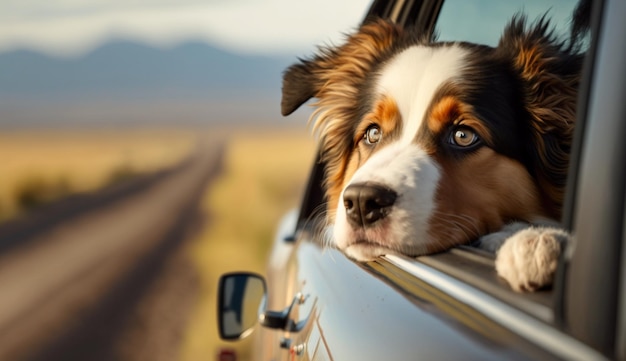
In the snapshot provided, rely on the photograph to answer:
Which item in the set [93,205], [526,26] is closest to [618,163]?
[526,26]

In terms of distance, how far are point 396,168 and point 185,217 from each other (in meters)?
18.1

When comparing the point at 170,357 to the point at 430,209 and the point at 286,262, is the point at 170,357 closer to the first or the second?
the point at 286,262

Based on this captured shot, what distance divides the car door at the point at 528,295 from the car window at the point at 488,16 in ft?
0.06

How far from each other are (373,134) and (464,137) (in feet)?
1.42

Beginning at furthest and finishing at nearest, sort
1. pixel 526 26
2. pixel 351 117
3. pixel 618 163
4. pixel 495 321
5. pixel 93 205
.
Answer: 1. pixel 93 205
2. pixel 351 117
3. pixel 526 26
4. pixel 495 321
5. pixel 618 163

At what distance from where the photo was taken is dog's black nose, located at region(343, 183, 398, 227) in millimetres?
2691

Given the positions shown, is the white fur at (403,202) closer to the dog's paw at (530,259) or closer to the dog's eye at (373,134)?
the dog's eye at (373,134)

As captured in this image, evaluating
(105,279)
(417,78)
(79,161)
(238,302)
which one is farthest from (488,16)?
Result: (79,161)

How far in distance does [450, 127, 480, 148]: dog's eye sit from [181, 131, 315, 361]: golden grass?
12864 millimetres

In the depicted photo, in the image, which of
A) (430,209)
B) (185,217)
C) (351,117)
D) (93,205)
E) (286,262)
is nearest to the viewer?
(430,209)

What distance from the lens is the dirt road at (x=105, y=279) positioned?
494 inches

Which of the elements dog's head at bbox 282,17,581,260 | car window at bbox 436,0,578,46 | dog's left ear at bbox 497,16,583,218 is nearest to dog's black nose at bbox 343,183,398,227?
dog's head at bbox 282,17,581,260

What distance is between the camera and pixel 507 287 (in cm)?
172

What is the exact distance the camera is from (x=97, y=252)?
18.8 metres
